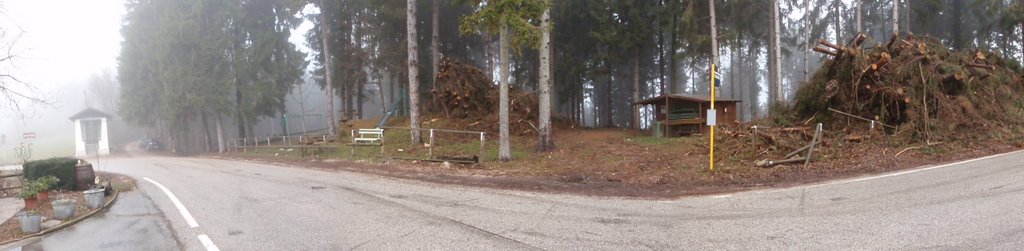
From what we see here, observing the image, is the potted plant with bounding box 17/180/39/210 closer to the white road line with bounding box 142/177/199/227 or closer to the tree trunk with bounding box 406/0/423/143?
the white road line with bounding box 142/177/199/227

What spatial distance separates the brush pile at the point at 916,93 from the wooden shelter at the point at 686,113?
15.3 ft

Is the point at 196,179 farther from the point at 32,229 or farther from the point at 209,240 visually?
the point at 209,240

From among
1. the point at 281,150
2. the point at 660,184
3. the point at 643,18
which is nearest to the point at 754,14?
the point at 643,18

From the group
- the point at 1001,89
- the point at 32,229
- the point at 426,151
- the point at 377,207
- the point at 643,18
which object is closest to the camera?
the point at 32,229

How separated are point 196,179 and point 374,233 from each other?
1116 cm

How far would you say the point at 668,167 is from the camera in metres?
13.2

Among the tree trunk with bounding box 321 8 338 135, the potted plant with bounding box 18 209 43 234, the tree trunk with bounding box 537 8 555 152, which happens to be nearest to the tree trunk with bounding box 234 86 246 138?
the tree trunk with bounding box 321 8 338 135

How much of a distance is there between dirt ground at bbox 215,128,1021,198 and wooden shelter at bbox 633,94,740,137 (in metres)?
4.41

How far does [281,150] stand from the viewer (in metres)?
27.1

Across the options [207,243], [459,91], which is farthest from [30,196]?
[459,91]

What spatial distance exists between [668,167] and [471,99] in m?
14.0

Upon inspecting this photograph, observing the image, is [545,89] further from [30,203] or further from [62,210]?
[30,203]

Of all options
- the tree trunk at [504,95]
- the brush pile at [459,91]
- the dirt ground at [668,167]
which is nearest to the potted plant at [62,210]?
the dirt ground at [668,167]

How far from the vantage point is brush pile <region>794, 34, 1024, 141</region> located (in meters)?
15.1
